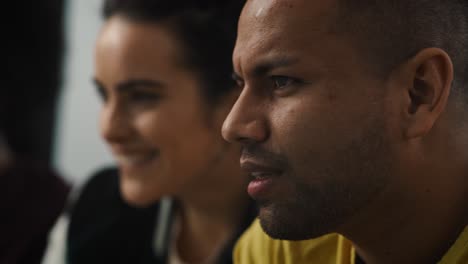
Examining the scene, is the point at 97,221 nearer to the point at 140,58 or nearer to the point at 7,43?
the point at 140,58

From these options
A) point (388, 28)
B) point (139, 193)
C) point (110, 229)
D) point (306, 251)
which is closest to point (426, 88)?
point (388, 28)

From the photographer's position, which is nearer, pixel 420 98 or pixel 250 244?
pixel 420 98

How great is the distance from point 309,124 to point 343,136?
0.04 meters

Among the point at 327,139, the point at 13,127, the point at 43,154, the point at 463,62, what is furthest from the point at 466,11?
the point at 43,154

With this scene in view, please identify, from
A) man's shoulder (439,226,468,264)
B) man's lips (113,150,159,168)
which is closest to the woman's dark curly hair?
man's lips (113,150,159,168)

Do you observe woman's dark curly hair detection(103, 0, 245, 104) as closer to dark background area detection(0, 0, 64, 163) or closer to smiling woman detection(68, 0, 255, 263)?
smiling woman detection(68, 0, 255, 263)

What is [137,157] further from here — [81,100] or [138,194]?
[81,100]

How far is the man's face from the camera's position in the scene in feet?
2.46

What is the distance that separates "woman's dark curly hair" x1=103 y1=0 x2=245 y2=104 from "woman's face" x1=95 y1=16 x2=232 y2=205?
0.7 inches

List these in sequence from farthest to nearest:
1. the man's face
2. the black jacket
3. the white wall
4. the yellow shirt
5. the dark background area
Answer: the white wall, the dark background area, the black jacket, the yellow shirt, the man's face

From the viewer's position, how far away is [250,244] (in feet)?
3.23

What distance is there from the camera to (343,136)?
752 mm

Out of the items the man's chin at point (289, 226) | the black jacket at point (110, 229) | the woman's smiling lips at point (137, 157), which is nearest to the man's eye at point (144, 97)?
the woman's smiling lips at point (137, 157)

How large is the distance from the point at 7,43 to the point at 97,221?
0.89 m
